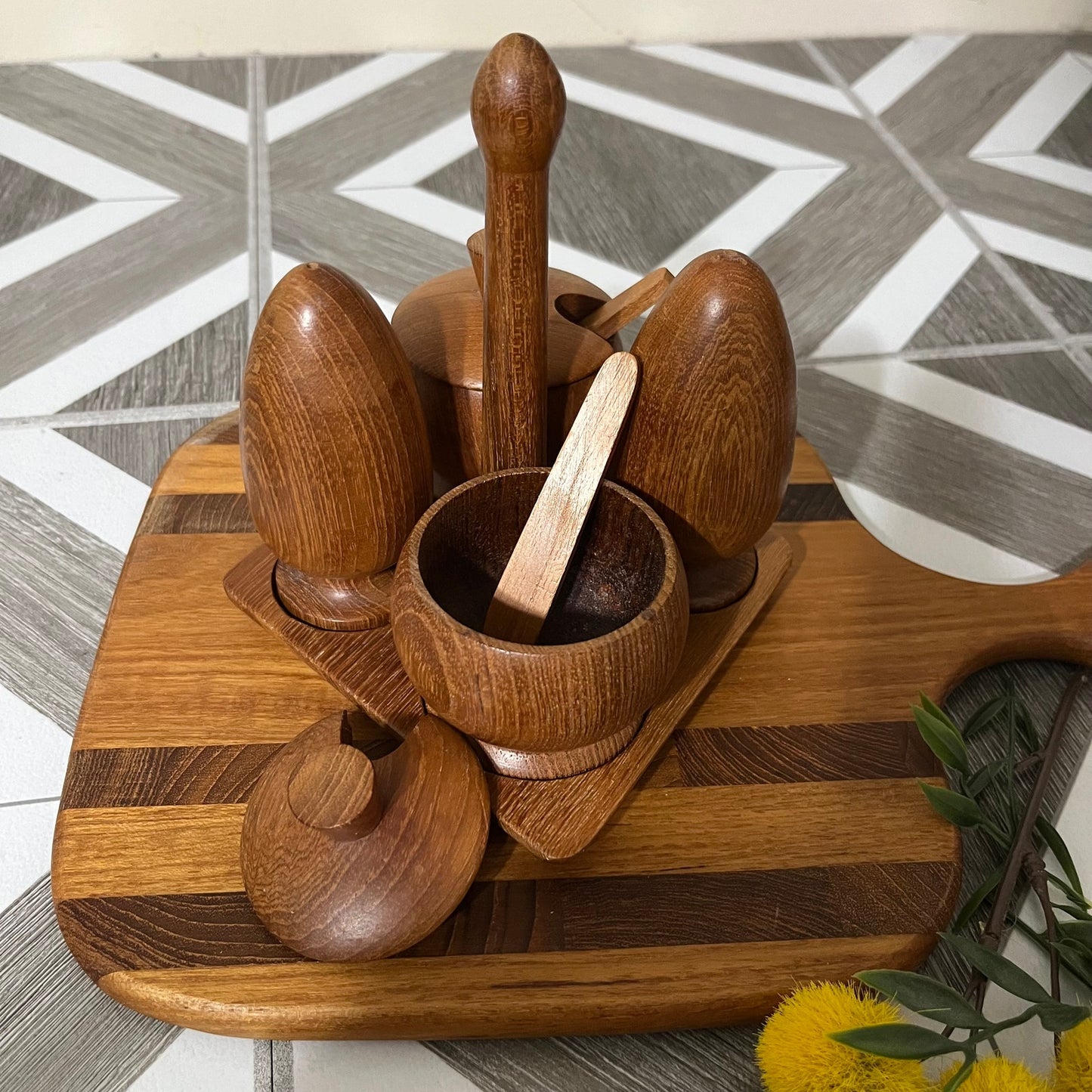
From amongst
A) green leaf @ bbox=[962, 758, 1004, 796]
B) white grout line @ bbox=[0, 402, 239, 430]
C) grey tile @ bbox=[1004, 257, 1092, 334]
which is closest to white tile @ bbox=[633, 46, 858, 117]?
grey tile @ bbox=[1004, 257, 1092, 334]

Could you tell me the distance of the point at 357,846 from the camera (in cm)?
29

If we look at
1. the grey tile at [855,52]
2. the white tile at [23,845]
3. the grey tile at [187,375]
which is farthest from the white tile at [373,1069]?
the grey tile at [855,52]

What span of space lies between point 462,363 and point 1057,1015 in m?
0.23

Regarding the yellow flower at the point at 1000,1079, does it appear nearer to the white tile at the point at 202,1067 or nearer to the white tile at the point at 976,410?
the white tile at the point at 202,1067

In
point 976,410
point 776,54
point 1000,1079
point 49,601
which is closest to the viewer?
point 1000,1079

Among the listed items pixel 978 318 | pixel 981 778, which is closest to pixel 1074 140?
pixel 978 318

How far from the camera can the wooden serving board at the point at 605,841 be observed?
0.98ft

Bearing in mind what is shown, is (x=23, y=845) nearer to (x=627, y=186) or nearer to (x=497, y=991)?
(x=497, y=991)

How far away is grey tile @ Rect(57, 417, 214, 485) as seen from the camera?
1.72 feet

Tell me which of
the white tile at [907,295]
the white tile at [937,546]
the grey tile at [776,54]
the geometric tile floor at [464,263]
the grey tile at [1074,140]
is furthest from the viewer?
the grey tile at [776,54]

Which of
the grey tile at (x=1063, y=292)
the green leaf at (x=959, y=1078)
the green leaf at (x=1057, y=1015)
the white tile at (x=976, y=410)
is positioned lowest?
the green leaf at (x=1057, y=1015)

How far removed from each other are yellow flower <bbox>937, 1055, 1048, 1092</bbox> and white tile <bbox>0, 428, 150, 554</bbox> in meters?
0.37

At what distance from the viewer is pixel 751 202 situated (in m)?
0.73

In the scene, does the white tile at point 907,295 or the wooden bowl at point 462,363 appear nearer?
the wooden bowl at point 462,363
